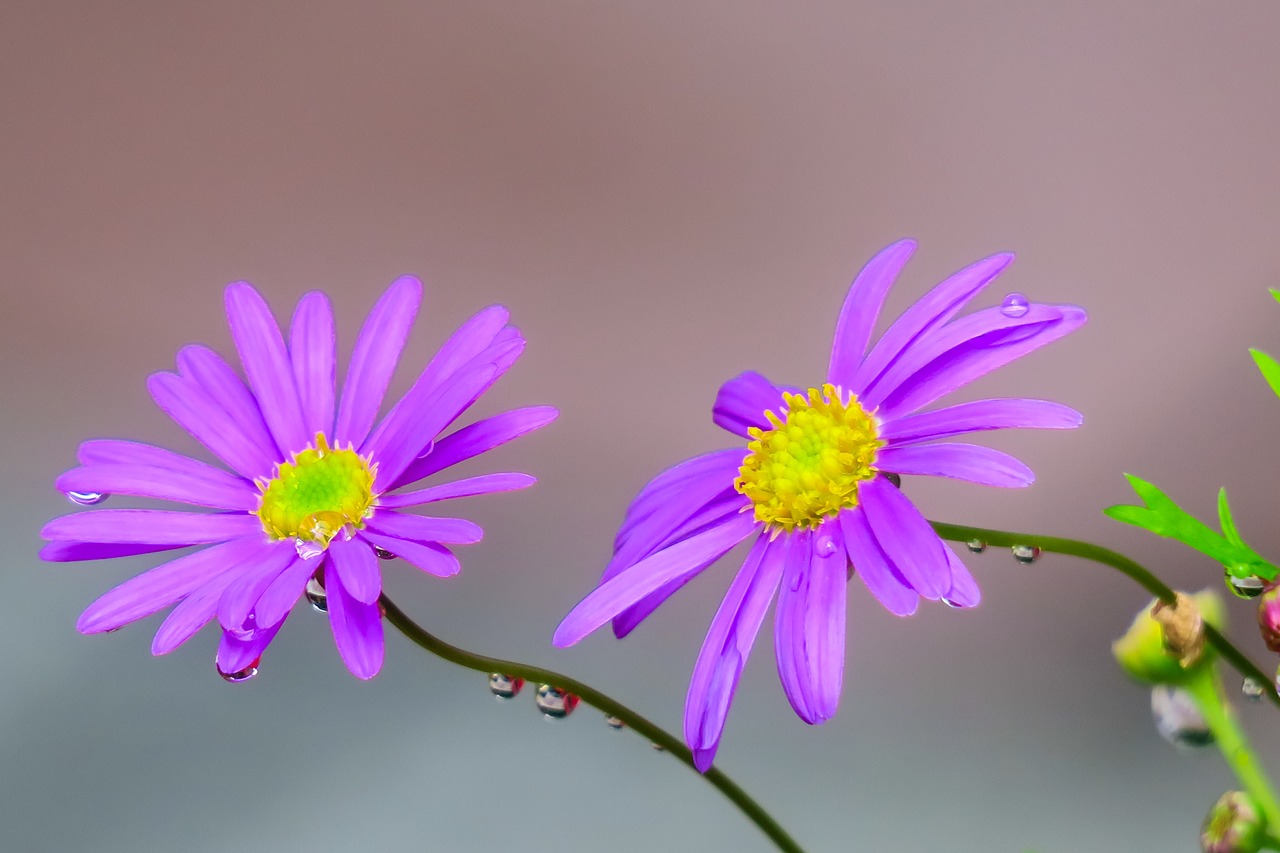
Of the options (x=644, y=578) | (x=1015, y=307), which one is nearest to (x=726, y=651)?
(x=644, y=578)

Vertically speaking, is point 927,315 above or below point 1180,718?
above

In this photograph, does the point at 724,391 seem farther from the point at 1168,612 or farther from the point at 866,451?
the point at 1168,612

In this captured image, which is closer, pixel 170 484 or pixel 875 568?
pixel 875 568

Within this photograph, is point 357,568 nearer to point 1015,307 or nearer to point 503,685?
point 503,685

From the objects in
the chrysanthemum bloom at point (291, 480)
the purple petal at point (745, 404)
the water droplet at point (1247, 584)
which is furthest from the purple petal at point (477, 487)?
the water droplet at point (1247, 584)

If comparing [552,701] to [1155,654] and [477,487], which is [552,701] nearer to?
[477,487]

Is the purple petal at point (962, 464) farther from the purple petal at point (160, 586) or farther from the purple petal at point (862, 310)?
the purple petal at point (160, 586)
